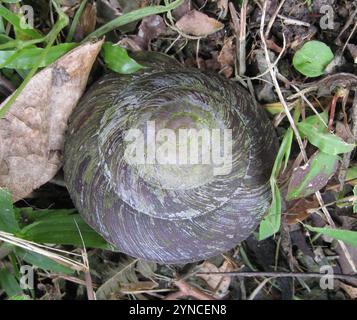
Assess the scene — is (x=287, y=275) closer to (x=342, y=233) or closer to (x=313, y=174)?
(x=342, y=233)

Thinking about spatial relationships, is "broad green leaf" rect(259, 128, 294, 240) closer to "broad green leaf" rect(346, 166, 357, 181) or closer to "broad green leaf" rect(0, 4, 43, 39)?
"broad green leaf" rect(346, 166, 357, 181)

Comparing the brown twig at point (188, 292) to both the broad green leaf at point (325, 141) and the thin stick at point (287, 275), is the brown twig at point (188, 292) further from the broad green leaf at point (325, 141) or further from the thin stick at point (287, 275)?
the broad green leaf at point (325, 141)

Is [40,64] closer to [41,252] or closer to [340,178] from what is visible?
[41,252]

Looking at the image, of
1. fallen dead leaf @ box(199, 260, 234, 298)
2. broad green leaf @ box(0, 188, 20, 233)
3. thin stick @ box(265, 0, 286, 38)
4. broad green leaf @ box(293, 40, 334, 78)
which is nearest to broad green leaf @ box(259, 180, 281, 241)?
fallen dead leaf @ box(199, 260, 234, 298)

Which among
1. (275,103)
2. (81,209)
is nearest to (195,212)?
(81,209)

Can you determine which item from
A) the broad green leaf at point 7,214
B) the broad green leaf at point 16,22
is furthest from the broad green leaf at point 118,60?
the broad green leaf at point 7,214

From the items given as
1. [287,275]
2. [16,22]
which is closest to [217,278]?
[287,275]

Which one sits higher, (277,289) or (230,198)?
(230,198)
